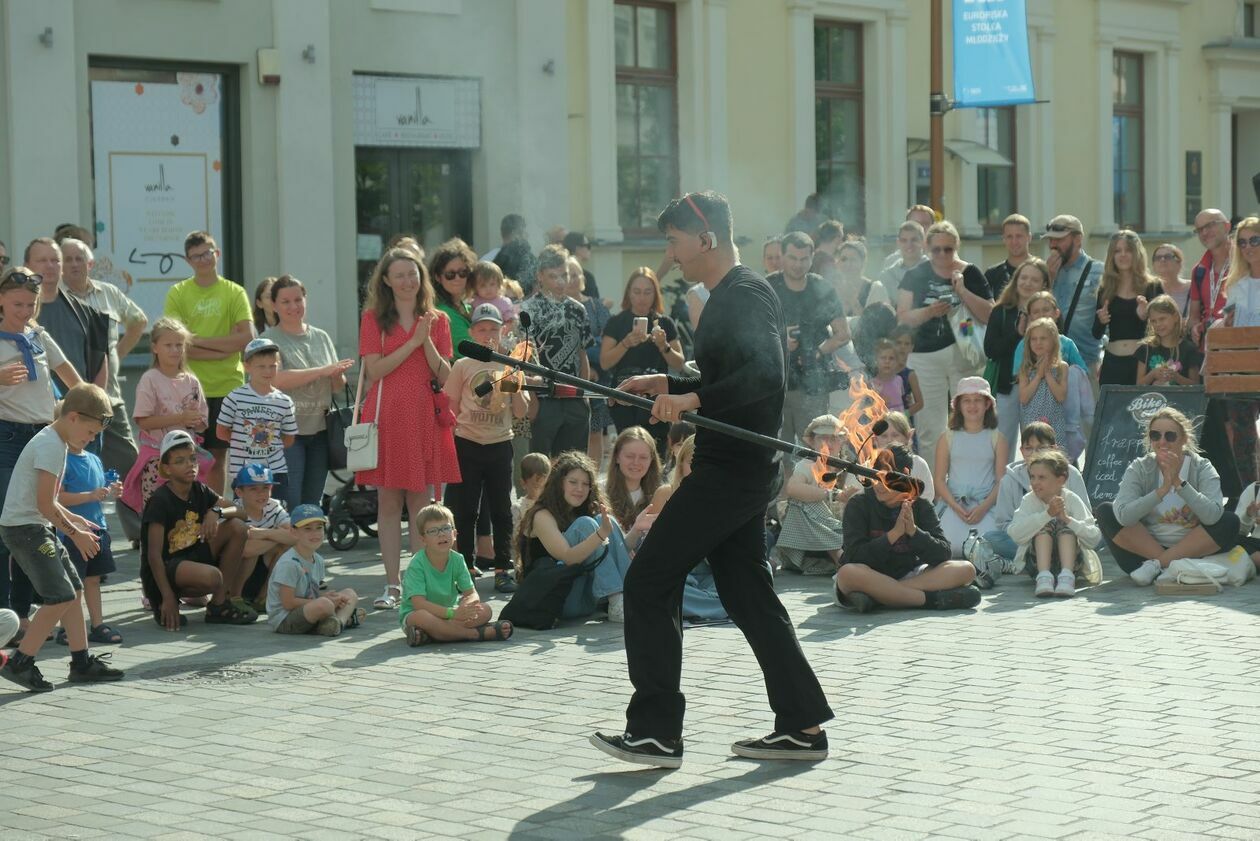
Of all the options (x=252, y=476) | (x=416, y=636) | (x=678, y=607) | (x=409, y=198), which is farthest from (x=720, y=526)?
(x=409, y=198)

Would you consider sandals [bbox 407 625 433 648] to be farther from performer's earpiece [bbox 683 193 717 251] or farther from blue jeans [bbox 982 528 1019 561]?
blue jeans [bbox 982 528 1019 561]

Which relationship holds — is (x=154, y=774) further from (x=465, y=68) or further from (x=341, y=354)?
(x=465, y=68)

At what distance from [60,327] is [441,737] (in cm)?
463

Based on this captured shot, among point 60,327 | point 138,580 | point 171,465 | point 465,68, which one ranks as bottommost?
point 138,580

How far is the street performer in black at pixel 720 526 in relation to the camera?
6.36 m

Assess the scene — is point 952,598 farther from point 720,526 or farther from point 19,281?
point 19,281

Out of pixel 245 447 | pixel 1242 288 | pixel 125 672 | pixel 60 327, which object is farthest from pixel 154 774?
pixel 1242 288

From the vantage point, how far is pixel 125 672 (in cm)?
834

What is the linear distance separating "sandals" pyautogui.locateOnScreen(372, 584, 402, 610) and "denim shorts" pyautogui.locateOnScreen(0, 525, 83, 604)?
2.09 m

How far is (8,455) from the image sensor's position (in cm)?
911

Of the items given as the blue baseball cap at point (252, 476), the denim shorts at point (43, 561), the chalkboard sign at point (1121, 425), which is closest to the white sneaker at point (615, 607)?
the blue baseball cap at point (252, 476)

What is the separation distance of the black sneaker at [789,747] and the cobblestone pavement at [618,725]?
57mm

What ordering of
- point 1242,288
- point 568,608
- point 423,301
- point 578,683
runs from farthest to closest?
point 1242,288 → point 423,301 → point 568,608 → point 578,683

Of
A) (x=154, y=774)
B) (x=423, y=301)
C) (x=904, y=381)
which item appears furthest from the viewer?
(x=904, y=381)
